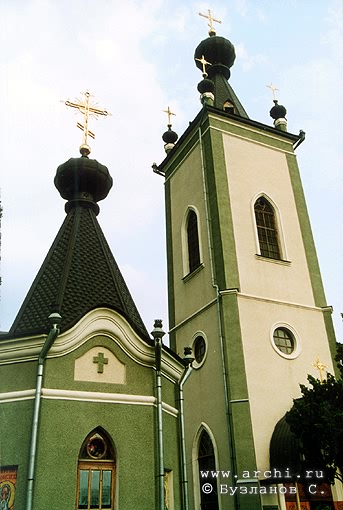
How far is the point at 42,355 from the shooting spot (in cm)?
683

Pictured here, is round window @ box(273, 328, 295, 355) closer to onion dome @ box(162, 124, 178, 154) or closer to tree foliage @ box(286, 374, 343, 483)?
tree foliage @ box(286, 374, 343, 483)

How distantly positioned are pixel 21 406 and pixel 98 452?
117 cm

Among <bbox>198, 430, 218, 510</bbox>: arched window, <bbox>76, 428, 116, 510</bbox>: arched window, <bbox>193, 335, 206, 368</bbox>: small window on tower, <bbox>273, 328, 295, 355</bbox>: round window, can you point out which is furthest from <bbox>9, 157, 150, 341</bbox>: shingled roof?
<bbox>273, 328, 295, 355</bbox>: round window

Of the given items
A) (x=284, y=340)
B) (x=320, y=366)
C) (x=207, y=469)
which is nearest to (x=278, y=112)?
(x=284, y=340)

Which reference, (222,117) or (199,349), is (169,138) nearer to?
(222,117)

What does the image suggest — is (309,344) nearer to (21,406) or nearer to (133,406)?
(133,406)

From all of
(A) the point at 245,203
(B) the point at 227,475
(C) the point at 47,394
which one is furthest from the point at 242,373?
(C) the point at 47,394

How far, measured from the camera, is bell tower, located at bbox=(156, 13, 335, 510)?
12.3m

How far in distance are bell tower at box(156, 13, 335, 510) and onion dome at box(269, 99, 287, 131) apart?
41 millimetres

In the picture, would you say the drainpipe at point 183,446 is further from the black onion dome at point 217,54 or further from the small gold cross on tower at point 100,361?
the black onion dome at point 217,54

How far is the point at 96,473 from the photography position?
6.71 meters

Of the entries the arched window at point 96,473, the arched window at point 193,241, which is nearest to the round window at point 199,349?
the arched window at point 193,241

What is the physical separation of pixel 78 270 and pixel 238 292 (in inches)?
246

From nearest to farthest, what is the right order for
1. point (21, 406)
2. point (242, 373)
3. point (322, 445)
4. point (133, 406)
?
point (21, 406) → point (133, 406) → point (322, 445) → point (242, 373)
